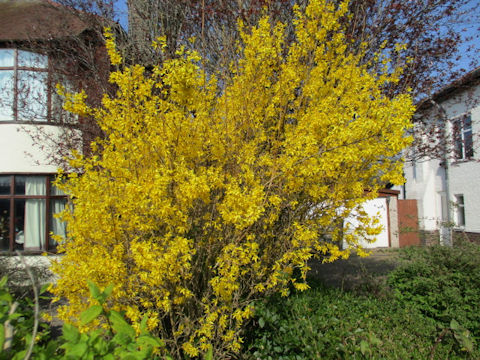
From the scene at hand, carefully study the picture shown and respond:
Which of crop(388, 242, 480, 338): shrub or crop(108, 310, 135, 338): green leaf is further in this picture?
crop(388, 242, 480, 338): shrub

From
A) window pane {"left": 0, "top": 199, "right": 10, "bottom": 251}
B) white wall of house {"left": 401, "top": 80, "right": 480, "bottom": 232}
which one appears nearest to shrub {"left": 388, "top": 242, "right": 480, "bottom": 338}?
white wall of house {"left": 401, "top": 80, "right": 480, "bottom": 232}

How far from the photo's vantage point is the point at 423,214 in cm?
1588

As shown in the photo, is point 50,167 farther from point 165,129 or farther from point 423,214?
point 423,214

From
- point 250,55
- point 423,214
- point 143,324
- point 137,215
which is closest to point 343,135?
point 250,55

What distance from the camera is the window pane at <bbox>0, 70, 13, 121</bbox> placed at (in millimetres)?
8739

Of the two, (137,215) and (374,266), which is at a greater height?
(137,215)

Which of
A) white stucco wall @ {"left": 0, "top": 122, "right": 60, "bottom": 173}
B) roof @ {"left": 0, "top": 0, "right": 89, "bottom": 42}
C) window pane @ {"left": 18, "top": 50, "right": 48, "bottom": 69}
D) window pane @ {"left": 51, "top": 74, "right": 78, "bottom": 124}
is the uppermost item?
roof @ {"left": 0, "top": 0, "right": 89, "bottom": 42}

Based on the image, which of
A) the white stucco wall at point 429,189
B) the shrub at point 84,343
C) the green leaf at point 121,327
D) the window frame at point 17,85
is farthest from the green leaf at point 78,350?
the white stucco wall at point 429,189

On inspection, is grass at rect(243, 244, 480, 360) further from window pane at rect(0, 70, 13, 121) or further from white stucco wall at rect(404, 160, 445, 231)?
white stucco wall at rect(404, 160, 445, 231)

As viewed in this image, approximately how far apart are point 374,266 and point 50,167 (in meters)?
8.88

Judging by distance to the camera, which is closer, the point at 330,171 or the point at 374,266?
the point at 330,171

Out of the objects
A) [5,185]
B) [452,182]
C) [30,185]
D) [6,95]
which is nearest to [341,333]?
[30,185]

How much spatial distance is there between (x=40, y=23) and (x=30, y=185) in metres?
3.78

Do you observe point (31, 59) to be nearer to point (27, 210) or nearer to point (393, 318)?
point (27, 210)
